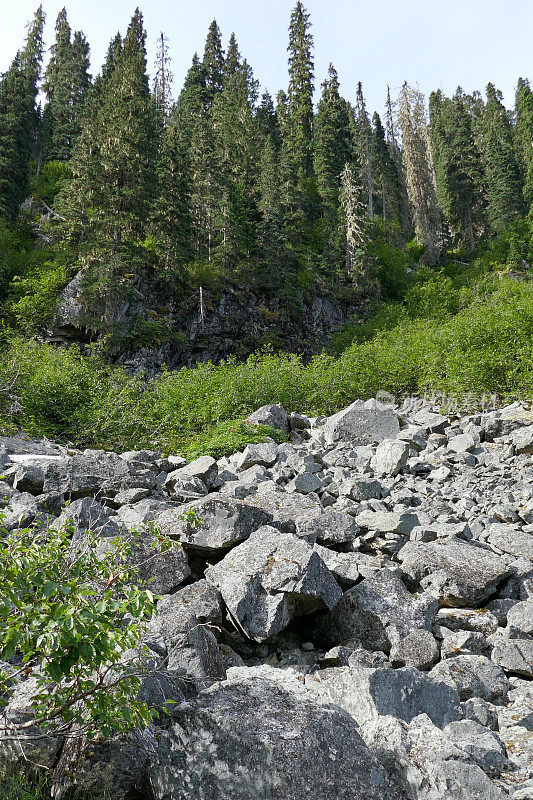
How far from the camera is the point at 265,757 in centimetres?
272

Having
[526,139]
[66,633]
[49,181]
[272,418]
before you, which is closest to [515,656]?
[66,633]

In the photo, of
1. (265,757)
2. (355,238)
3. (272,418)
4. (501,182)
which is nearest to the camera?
(265,757)

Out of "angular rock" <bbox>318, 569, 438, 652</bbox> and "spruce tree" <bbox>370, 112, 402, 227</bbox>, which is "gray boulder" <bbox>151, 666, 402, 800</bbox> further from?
"spruce tree" <bbox>370, 112, 402, 227</bbox>

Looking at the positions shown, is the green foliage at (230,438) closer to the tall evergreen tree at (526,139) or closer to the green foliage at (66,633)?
the green foliage at (66,633)

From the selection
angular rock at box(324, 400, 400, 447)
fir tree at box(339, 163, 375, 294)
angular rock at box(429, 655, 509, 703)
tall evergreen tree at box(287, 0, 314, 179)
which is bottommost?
angular rock at box(324, 400, 400, 447)

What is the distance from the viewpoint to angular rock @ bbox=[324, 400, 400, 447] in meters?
11.8

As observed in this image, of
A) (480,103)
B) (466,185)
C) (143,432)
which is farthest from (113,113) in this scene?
(480,103)

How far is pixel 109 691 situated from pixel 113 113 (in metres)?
30.3

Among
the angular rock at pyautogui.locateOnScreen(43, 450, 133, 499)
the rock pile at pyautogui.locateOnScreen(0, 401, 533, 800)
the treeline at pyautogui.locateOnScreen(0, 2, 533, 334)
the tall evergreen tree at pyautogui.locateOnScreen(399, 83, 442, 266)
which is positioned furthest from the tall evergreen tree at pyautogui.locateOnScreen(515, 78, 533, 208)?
the angular rock at pyautogui.locateOnScreen(43, 450, 133, 499)

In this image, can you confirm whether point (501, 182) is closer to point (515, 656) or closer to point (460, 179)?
point (460, 179)

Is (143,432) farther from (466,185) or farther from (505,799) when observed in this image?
(466,185)

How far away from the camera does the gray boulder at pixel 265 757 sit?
105 inches

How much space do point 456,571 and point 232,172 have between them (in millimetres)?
34337

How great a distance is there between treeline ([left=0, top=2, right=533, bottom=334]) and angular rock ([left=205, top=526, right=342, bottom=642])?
68.0 ft
